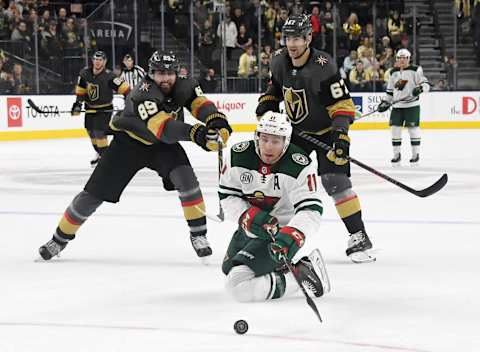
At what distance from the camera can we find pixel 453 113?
16.1 m

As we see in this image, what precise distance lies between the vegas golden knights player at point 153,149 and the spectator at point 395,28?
12294 mm

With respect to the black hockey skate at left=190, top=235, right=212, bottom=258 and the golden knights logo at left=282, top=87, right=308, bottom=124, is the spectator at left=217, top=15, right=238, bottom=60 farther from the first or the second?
the black hockey skate at left=190, top=235, right=212, bottom=258

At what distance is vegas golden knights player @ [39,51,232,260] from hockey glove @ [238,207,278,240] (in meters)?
0.89

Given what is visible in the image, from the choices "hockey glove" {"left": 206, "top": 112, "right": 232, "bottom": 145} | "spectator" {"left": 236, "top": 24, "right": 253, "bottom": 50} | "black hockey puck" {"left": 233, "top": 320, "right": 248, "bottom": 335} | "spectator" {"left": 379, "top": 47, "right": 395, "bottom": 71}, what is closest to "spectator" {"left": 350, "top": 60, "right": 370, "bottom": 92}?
"spectator" {"left": 379, "top": 47, "right": 395, "bottom": 71}

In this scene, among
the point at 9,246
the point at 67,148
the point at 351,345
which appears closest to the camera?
the point at 351,345

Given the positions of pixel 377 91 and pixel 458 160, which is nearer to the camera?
pixel 458 160

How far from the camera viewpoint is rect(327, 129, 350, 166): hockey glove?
4797mm

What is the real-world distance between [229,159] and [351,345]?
3.54 feet

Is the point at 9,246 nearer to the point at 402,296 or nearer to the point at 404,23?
the point at 402,296

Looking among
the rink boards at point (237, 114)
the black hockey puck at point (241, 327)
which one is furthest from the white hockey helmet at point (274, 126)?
the rink boards at point (237, 114)

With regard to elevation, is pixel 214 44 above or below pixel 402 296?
above

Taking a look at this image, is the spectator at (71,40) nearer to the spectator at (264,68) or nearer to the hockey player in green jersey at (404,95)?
the spectator at (264,68)

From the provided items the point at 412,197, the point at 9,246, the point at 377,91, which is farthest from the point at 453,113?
the point at 9,246

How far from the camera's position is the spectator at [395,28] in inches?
661
